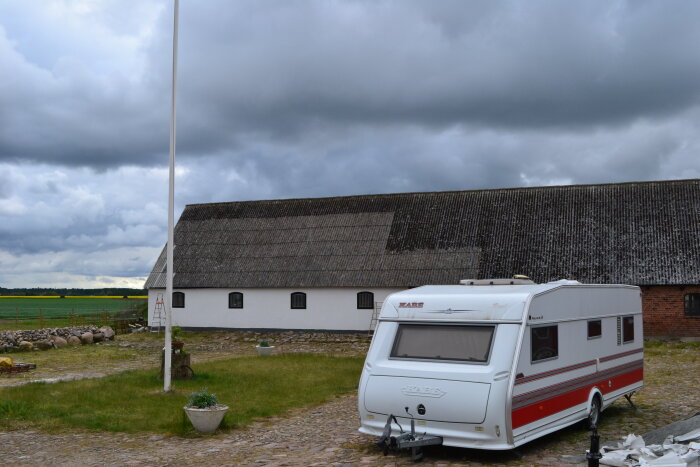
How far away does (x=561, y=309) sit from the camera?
11391 millimetres

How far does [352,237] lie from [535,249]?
958 cm

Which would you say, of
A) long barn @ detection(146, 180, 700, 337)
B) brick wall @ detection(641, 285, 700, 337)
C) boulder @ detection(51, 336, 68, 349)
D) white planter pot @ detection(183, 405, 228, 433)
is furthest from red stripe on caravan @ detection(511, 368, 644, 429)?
boulder @ detection(51, 336, 68, 349)

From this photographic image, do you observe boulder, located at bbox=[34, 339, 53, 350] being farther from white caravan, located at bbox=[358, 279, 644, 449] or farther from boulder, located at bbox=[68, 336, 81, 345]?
white caravan, located at bbox=[358, 279, 644, 449]

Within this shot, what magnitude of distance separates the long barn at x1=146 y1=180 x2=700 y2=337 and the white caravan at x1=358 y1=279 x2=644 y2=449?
19464mm

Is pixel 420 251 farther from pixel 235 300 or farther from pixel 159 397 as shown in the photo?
pixel 159 397

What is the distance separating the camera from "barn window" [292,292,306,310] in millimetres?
35219

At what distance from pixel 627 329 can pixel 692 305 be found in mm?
17501

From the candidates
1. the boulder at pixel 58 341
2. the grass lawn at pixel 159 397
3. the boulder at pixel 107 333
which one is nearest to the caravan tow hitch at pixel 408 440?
the grass lawn at pixel 159 397

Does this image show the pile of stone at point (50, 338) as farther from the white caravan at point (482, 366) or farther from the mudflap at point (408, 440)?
the mudflap at point (408, 440)

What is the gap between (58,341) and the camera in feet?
101

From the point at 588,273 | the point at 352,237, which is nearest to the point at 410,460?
the point at 588,273

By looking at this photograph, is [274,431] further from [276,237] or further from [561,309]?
[276,237]

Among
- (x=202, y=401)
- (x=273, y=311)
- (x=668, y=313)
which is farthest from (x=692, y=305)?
(x=202, y=401)

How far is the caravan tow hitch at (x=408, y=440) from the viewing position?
9.66 meters
